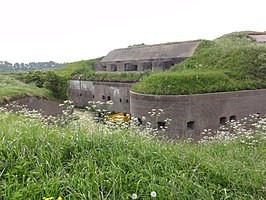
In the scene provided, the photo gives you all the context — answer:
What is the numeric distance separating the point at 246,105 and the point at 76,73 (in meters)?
16.2

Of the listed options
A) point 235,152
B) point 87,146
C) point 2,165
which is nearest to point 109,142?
point 87,146

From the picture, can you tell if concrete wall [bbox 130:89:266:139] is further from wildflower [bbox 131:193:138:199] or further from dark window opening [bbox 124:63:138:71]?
dark window opening [bbox 124:63:138:71]

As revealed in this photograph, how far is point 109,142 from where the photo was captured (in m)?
3.07

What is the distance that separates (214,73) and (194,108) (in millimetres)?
3004

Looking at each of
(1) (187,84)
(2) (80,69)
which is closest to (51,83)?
(2) (80,69)

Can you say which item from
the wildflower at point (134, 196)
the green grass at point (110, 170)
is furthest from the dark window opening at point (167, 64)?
the wildflower at point (134, 196)

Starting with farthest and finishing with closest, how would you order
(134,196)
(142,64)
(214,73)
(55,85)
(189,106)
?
(142,64) → (55,85) → (214,73) → (189,106) → (134,196)

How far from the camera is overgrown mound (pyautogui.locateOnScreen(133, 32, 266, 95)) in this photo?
41.4ft

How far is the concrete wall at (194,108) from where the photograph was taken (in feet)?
38.7

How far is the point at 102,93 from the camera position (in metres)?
21.0

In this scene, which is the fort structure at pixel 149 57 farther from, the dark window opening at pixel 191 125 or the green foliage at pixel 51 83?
the dark window opening at pixel 191 125

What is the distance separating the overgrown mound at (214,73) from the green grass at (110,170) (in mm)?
9251

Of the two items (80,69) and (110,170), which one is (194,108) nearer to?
(110,170)

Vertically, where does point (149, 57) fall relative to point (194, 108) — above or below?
above
